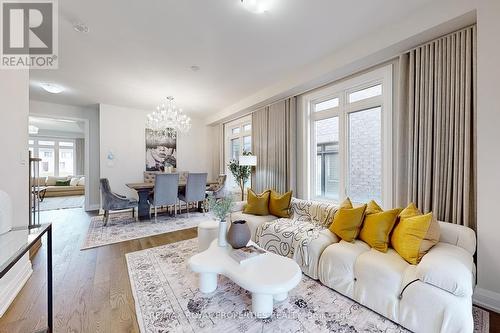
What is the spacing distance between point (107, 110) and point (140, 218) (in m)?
3.11

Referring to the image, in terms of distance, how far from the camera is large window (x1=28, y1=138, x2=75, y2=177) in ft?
31.2

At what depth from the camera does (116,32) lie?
2.57 meters

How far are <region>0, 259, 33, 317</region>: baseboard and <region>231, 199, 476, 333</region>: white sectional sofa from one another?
2.64 meters

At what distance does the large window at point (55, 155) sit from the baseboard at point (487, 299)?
44.3ft

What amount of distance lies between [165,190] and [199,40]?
311 centimetres

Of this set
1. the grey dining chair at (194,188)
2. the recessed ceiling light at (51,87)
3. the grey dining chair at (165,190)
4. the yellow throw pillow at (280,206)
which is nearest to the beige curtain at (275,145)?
the yellow throw pillow at (280,206)

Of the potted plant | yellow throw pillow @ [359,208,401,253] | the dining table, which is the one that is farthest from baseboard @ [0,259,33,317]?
yellow throw pillow @ [359,208,401,253]

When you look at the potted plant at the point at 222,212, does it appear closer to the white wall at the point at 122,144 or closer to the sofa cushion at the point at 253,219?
the sofa cushion at the point at 253,219

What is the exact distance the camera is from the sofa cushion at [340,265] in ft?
6.47

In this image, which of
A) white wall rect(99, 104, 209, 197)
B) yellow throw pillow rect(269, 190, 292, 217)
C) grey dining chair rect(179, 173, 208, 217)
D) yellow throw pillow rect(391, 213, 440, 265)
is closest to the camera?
yellow throw pillow rect(391, 213, 440, 265)

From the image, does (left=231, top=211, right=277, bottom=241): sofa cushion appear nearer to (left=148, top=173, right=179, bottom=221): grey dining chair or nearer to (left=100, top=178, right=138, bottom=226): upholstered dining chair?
(left=148, top=173, right=179, bottom=221): grey dining chair

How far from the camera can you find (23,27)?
7.59ft

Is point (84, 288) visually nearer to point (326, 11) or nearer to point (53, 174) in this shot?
point (326, 11)

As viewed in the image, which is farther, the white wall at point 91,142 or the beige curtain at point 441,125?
the white wall at point 91,142
